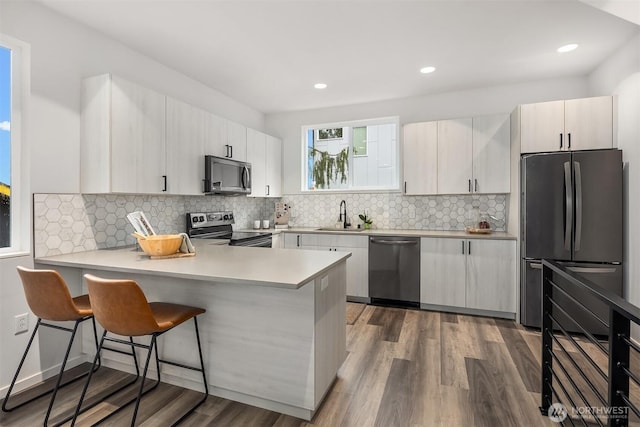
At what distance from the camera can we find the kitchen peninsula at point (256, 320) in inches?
73.9

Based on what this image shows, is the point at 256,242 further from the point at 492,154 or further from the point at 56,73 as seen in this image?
the point at 492,154

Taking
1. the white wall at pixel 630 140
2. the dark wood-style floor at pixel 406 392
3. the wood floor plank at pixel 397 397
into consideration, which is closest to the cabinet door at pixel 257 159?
the dark wood-style floor at pixel 406 392

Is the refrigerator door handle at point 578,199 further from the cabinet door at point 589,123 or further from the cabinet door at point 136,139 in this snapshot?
the cabinet door at point 136,139

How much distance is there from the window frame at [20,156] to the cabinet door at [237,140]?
5.92ft

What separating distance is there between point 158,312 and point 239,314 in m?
0.47

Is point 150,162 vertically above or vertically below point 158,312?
above

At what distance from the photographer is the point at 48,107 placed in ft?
7.70

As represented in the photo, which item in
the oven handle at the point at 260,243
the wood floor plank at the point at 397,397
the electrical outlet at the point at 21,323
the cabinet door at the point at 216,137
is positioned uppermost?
the cabinet door at the point at 216,137

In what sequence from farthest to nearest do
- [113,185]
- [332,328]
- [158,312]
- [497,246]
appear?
[497,246] < [113,185] < [332,328] < [158,312]

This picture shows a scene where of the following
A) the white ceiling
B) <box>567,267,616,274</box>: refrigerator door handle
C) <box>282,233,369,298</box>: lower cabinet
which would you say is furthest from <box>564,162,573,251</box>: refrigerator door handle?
<box>282,233,369,298</box>: lower cabinet

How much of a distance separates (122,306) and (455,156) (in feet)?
11.9

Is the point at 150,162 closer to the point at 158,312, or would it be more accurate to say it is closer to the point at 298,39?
the point at 158,312

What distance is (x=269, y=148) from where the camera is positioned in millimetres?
4758

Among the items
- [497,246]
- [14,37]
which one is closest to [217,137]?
[14,37]
